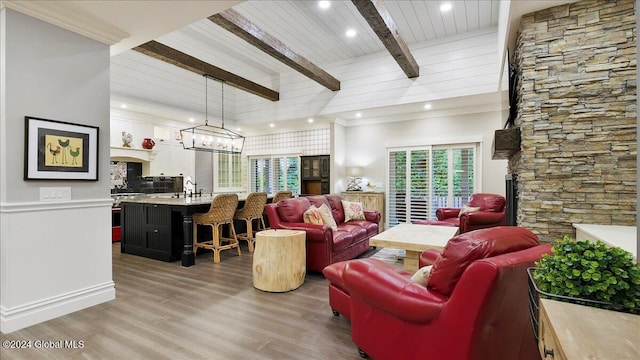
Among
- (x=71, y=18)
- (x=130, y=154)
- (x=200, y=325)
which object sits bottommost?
(x=200, y=325)

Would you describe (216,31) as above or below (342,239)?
above

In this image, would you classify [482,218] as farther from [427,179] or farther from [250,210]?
[250,210]

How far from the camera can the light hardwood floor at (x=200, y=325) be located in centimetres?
→ 210

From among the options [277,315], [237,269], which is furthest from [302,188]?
[277,315]

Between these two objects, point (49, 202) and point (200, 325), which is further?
point (49, 202)

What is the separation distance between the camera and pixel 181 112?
7.32 m

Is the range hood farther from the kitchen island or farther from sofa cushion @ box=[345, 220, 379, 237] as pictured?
sofa cushion @ box=[345, 220, 379, 237]

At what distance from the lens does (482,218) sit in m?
4.73

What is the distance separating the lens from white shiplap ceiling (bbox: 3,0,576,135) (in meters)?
2.67

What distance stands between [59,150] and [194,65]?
10.6ft

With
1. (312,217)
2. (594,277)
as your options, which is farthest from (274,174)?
(594,277)

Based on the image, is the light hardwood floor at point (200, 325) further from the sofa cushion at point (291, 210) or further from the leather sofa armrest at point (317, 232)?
the sofa cushion at point (291, 210)

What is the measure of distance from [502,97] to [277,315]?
5.56 m

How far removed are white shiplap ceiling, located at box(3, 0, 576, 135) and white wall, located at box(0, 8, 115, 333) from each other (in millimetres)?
251
